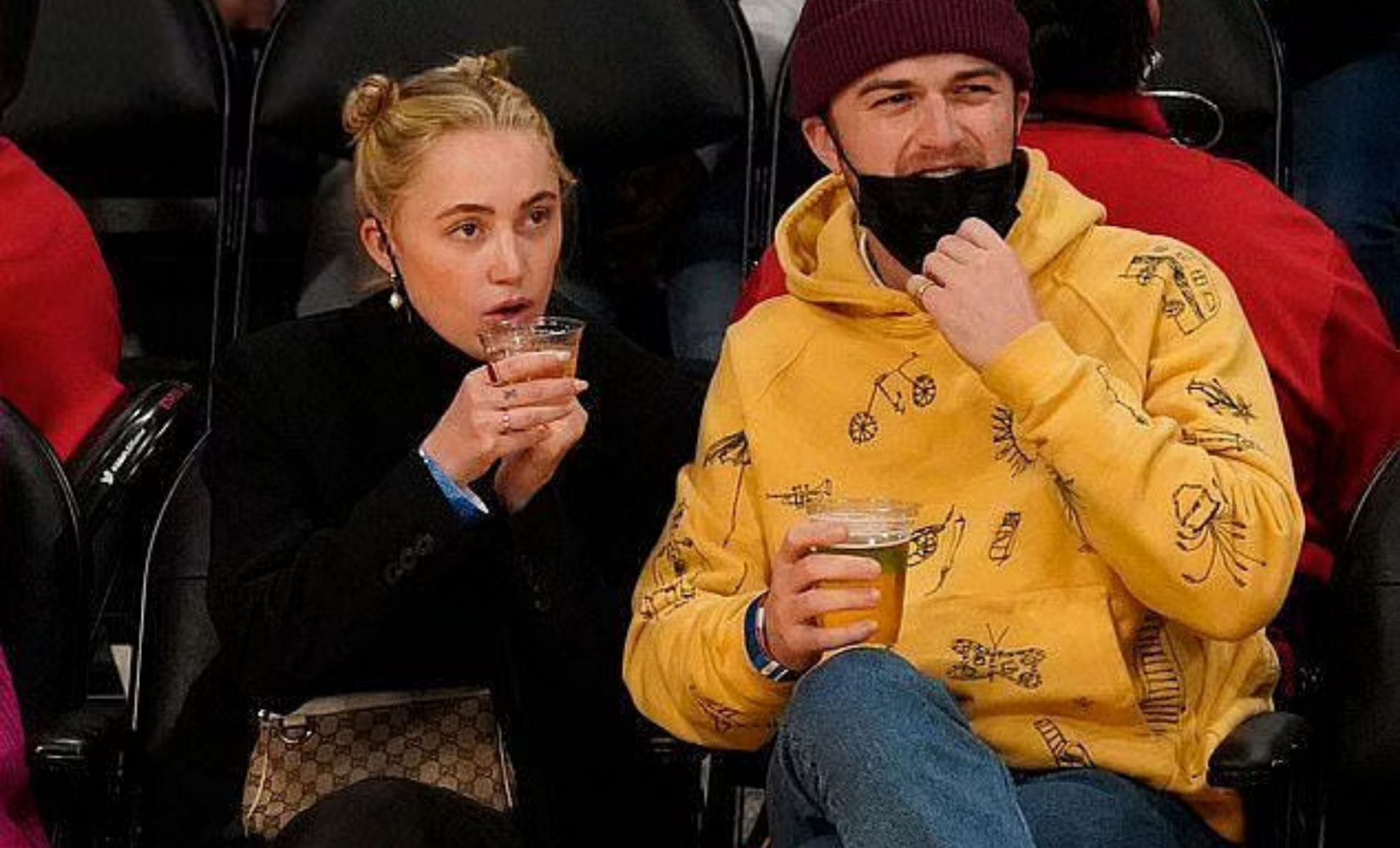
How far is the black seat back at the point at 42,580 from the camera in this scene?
2730mm

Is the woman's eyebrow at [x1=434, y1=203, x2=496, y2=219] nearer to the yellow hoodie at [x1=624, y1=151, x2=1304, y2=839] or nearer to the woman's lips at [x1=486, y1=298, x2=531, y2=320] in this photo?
the woman's lips at [x1=486, y1=298, x2=531, y2=320]


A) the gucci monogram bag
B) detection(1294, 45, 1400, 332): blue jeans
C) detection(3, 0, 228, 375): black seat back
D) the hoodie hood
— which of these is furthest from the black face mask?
detection(3, 0, 228, 375): black seat back

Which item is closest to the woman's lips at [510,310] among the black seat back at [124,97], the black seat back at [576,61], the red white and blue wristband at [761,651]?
the red white and blue wristband at [761,651]

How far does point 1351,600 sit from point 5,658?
142 cm

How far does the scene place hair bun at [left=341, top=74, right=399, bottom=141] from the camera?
2752mm

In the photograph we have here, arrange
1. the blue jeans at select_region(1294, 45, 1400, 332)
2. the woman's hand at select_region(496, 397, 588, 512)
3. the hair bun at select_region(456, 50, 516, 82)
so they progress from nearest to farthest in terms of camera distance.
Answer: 1. the woman's hand at select_region(496, 397, 588, 512)
2. the hair bun at select_region(456, 50, 516, 82)
3. the blue jeans at select_region(1294, 45, 1400, 332)

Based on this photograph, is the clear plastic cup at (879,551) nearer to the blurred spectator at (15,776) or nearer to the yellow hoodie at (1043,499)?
the yellow hoodie at (1043,499)

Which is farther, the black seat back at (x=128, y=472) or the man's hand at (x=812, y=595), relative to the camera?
the black seat back at (x=128, y=472)

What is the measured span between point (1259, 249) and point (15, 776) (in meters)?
1.42

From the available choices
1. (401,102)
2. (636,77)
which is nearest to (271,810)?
(401,102)

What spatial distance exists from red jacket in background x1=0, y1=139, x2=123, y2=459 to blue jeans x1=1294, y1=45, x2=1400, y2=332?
1.70 m

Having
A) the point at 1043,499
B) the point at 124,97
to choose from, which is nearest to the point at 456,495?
the point at 1043,499

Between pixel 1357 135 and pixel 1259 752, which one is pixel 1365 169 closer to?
pixel 1357 135

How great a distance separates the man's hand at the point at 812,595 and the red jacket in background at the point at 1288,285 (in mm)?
605
